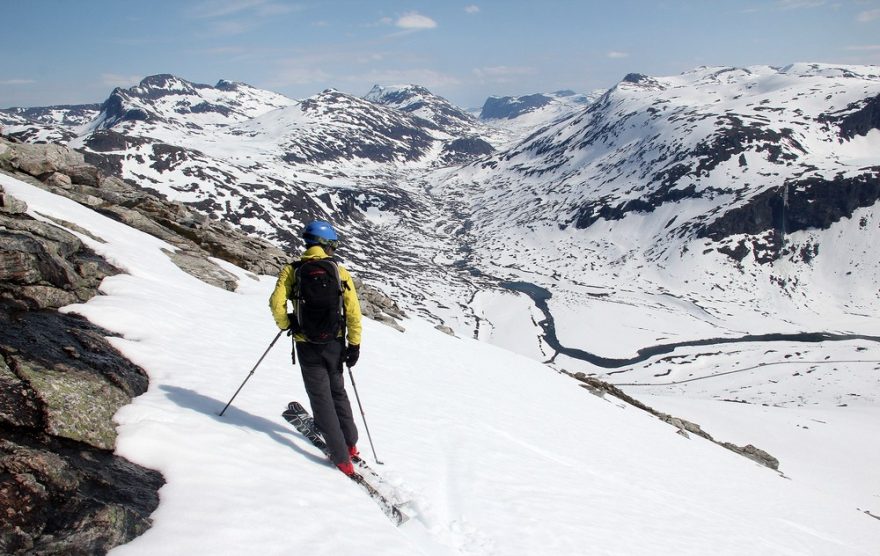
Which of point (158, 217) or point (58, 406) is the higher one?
point (158, 217)

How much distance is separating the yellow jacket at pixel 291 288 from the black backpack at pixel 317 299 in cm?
11

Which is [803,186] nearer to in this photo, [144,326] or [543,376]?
[543,376]

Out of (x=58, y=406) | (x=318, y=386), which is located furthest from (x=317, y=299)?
(x=58, y=406)

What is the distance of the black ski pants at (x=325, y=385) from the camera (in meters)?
8.67

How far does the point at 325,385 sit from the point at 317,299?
5.30 ft

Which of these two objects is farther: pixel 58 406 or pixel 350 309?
pixel 350 309

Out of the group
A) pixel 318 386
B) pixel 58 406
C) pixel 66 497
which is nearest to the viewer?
pixel 66 497

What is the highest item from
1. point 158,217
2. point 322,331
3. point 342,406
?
point 158,217

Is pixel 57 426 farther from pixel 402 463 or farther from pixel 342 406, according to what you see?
pixel 402 463

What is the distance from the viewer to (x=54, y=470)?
5617mm

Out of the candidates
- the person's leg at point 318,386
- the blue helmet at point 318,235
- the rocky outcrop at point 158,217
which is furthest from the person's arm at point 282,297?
the rocky outcrop at point 158,217

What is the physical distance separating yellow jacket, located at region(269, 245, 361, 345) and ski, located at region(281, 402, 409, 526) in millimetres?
1801

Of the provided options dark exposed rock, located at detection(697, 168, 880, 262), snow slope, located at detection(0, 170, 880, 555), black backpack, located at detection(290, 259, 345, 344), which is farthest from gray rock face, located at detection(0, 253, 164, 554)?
dark exposed rock, located at detection(697, 168, 880, 262)

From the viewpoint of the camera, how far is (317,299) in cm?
857
